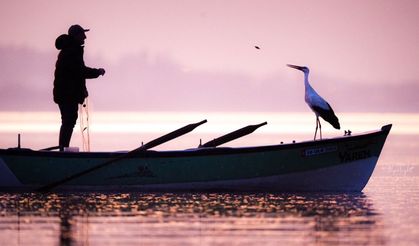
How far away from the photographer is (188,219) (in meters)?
21.6

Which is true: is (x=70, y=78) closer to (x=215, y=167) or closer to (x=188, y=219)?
(x=215, y=167)

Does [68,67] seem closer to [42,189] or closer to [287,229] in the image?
[42,189]

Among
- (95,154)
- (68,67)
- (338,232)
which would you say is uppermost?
(68,67)

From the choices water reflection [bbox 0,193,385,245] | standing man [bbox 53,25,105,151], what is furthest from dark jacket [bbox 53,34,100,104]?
water reflection [bbox 0,193,385,245]

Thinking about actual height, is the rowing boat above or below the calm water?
above

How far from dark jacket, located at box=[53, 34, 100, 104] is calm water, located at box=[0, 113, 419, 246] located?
6.28 feet

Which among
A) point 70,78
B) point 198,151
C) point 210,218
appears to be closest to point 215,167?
point 198,151

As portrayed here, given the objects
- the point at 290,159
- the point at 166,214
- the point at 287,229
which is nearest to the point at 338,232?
the point at 287,229

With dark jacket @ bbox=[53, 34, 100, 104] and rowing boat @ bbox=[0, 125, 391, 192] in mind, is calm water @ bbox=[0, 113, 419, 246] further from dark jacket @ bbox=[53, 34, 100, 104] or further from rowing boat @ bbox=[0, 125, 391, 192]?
dark jacket @ bbox=[53, 34, 100, 104]

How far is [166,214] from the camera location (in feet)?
73.5

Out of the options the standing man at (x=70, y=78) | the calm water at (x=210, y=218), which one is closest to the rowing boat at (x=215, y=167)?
the calm water at (x=210, y=218)

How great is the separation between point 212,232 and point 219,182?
26.5 ft

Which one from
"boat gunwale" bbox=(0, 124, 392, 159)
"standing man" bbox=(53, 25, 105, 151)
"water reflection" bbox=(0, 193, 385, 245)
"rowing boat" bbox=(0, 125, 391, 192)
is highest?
"standing man" bbox=(53, 25, 105, 151)

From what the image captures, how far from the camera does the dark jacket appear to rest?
91.4 ft
